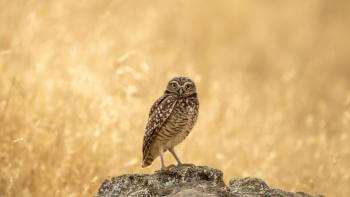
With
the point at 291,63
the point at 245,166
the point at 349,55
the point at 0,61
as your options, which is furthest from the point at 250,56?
the point at 0,61

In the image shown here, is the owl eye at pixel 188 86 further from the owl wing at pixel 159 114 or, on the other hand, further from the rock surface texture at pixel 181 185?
the rock surface texture at pixel 181 185

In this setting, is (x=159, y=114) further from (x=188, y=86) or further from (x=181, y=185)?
(x=181, y=185)

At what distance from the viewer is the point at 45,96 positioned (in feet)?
32.3

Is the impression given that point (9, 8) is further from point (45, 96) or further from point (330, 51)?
point (330, 51)

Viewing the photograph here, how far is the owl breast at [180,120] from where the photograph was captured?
7719 mm

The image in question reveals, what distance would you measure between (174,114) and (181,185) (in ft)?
4.23

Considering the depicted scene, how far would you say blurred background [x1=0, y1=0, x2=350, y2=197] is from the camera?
889 centimetres

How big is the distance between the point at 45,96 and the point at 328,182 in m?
2.78

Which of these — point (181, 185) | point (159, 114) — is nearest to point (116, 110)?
point (159, 114)

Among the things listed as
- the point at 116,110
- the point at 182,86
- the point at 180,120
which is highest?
the point at 116,110

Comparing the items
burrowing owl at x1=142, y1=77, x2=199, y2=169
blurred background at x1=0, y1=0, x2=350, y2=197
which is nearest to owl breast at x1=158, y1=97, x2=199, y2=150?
burrowing owl at x1=142, y1=77, x2=199, y2=169

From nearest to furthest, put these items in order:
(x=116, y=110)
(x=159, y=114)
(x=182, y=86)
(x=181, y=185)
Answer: (x=181, y=185) < (x=182, y=86) < (x=159, y=114) < (x=116, y=110)

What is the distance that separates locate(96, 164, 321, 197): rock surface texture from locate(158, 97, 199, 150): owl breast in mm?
1050

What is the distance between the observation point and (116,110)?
32.8 ft
